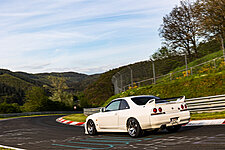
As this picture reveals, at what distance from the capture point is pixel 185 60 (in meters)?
22.6

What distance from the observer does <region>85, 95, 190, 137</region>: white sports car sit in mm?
9023

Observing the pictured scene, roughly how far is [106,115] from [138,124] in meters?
1.92

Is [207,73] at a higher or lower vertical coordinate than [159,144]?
higher

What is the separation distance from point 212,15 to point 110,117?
22202 mm

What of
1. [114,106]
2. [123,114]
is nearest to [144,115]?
[123,114]

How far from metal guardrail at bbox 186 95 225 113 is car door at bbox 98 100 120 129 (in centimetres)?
691

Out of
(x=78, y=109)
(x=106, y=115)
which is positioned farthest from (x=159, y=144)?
(x=78, y=109)

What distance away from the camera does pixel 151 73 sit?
2583 centimetres

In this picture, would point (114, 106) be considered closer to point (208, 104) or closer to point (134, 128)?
point (134, 128)

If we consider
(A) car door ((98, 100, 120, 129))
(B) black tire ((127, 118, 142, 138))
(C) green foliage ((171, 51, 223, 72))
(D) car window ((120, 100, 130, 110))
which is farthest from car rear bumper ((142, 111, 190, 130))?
(C) green foliage ((171, 51, 223, 72))

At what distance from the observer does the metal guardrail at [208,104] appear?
48.9 ft

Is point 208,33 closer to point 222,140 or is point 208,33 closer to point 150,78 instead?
point 150,78

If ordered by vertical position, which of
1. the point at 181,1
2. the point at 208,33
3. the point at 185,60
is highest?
the point at 181,1

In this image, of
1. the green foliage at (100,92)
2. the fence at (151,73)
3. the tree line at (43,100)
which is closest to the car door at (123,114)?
the fence at (151,73)
